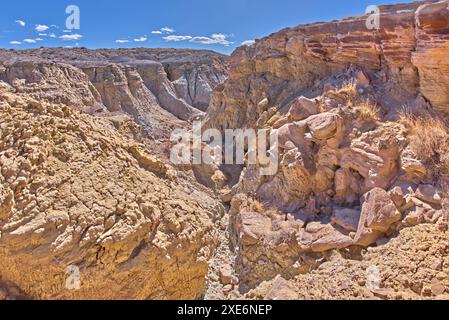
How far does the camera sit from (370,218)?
430 cm

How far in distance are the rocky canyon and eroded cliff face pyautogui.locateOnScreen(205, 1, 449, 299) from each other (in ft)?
0.07

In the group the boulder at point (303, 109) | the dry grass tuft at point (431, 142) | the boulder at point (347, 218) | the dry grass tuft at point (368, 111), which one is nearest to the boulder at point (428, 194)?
the dry grass tuft at point (431, 142)

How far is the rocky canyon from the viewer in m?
3.37

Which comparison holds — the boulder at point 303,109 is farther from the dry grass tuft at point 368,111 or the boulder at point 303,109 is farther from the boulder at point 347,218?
the boulder at point 347,218

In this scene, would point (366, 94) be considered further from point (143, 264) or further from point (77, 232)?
point (77, 232)

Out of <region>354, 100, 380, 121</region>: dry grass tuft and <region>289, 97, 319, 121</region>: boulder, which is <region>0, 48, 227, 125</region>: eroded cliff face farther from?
<region>354, 100, 380, 121</region>: dry grass tuft

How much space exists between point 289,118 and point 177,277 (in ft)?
13.6

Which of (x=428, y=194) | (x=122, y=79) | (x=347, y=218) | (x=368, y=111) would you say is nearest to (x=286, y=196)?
(x=347, y=218)

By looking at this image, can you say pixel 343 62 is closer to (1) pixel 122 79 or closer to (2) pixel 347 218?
(2) pixel 347 218

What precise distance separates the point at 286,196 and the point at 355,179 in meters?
1.25

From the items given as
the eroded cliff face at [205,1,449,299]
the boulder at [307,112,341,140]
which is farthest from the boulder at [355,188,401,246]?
the boulder at [307,112,341,140]

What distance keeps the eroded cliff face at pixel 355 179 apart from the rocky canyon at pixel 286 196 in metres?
0.02

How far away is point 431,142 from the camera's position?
4672mm
